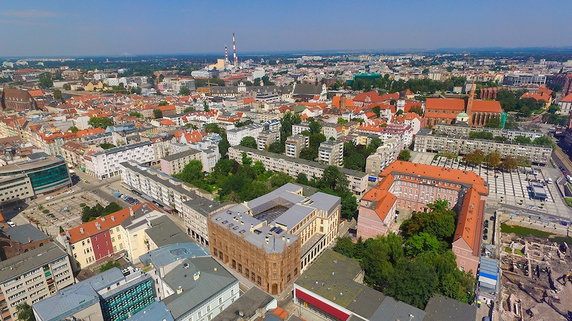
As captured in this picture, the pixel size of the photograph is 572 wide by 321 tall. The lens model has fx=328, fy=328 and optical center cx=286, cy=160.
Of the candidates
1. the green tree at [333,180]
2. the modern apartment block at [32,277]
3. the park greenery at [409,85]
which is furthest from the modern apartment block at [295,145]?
the park greenery at [409,85]

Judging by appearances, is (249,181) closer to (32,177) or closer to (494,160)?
(32,177)

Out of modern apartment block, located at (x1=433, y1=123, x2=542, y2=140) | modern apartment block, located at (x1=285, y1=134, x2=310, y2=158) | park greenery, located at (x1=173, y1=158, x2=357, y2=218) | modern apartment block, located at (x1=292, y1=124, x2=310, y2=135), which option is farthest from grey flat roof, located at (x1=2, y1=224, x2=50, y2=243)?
modern apartment block, located at (x1=433, y1=123, x2=542, y2=140)

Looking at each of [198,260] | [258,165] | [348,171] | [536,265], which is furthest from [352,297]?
[258,165]

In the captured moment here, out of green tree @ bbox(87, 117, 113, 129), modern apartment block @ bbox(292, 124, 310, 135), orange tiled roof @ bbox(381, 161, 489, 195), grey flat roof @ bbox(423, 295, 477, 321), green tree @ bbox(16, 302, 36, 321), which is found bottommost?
green tree @ bbox(16, 302, 36, 321)

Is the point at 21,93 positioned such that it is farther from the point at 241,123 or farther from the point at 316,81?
the point at 316,81

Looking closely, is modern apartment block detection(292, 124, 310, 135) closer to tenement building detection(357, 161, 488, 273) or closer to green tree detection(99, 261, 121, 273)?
tenement building detection(357, 161, 488, 273)
